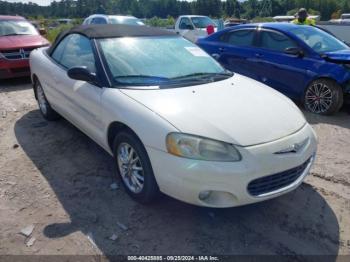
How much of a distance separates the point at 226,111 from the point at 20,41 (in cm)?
685

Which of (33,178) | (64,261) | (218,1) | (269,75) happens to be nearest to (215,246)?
(64,261)

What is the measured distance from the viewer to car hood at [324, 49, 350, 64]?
18.5ft

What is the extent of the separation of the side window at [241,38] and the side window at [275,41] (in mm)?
252

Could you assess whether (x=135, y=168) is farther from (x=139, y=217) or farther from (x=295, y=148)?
(x=295, y=148)

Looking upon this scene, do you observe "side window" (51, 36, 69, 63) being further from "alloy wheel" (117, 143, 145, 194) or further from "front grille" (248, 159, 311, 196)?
"front grille" (248, 159, 311, 196)

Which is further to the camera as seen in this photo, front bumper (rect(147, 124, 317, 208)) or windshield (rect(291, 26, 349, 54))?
windshield (rect(291, 26, 349, 54))

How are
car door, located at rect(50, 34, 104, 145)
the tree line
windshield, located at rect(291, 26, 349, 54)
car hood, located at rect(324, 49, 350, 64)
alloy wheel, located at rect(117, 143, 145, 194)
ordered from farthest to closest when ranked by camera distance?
the tree line, windshield, located at rect(291, 26, 349, 54), car hood, located at rect(324, 49, 350, 64), car door, located at rect(50, 34, 104, 145), alloy wheel, located at rect(117, 143, 145, 194)

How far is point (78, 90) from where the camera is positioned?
381 centimetres

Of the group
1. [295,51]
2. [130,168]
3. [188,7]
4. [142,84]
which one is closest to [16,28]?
[295,51]

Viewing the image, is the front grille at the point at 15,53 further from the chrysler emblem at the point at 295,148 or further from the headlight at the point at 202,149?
the chrysler emblem at the point at 295,148

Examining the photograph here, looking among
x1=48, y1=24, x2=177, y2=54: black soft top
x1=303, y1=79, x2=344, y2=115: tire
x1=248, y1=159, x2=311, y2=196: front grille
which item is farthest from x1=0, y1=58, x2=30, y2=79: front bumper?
x1=248, y1=159, x2=311, y2=196: front grille

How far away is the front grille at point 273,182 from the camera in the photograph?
8.89 ft

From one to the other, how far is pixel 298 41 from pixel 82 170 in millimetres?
4390

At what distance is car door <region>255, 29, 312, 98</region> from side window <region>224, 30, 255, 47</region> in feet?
0.70
